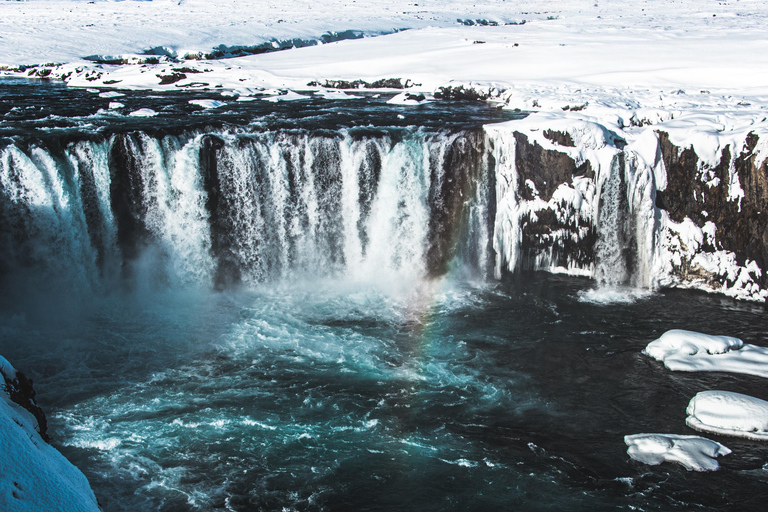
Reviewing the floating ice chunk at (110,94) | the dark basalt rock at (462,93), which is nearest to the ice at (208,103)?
the floating ice chunk at (110,94)

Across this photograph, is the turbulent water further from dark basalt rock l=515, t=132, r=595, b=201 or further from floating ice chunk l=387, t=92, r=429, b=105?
floating ice chunk l=387, t=92, r=429, b=105

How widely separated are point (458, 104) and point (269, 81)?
25.9 ft

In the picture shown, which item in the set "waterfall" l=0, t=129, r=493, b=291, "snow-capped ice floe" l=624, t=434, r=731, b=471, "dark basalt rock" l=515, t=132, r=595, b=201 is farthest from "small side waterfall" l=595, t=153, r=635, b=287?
"snow-capped ice floe" l=624, t=434, r=731, b=471

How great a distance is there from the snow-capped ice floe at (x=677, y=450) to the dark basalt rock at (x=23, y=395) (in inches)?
298

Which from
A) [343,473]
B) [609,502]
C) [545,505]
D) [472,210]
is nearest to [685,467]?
[609,502]

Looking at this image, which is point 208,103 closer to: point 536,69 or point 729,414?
point 536,69

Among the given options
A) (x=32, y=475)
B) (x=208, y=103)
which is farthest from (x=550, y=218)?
(x=32, y=475)

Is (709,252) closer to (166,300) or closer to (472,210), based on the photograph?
(472,210)

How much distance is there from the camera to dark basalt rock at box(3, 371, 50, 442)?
24.3 feet

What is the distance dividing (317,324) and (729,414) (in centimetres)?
737

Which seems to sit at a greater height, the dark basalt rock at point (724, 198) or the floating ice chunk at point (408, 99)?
the floating ice chunk at point (408, 99)

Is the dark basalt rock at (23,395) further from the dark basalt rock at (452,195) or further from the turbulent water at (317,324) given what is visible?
the dark basalt rock at (452,195)

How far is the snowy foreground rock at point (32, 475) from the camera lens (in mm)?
5617

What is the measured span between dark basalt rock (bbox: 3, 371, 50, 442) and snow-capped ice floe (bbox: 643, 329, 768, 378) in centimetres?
968
